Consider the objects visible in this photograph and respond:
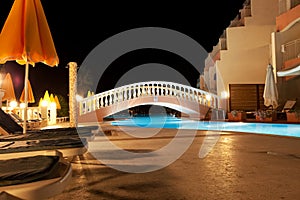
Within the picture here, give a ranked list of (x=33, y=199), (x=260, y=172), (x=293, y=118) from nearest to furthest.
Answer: (x=33, y=199) < (x=260, y=172) < (x=293, y=118)

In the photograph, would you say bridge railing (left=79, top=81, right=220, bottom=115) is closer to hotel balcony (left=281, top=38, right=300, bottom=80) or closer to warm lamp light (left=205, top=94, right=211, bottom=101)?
warm lamp light (left=205, top=94, right=211, bottom=101)

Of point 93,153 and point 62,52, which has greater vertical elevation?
point 62,52

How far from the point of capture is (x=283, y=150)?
606 centimetres

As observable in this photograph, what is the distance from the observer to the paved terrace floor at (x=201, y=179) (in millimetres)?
3172

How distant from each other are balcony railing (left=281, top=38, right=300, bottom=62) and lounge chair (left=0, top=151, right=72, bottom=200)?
15.9 m

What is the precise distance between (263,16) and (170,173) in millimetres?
19552

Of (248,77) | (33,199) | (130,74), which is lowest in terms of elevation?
(33,199)

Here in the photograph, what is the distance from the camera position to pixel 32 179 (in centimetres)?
207

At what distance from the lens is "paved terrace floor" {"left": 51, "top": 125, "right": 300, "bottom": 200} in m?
3.17

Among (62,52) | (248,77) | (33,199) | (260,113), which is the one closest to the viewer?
(33,199)

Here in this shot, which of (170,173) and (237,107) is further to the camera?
(237,107)

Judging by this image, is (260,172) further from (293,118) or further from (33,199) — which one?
(293,118)

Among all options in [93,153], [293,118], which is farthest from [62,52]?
[93,153]

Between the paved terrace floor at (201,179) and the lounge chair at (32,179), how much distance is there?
0.81m
